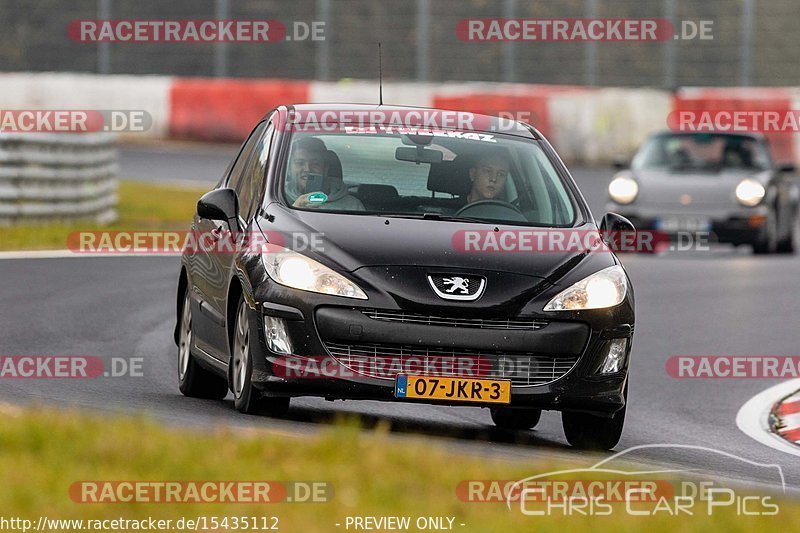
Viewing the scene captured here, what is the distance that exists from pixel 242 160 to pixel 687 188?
1164cm

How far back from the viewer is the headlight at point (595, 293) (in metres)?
8.74

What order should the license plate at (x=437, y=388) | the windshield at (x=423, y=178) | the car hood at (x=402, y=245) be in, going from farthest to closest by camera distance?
the windshield at (x=423, y=178)
the car hood at (x=402, y=245)
the license plate at (x=437, y=388)

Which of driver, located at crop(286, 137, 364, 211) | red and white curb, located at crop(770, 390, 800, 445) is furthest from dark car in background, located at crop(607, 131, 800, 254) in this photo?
driver, located at crop(286, 137, 364, 211)

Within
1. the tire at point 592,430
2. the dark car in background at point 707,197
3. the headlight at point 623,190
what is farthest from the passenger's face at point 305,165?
the headlight at point 623,190

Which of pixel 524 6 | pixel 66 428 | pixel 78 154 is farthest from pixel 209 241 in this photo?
pixel 524 6

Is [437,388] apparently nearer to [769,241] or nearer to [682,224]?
[682,224]

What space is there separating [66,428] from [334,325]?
→ 1.75 metres

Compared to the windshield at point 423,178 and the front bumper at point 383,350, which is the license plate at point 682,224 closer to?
the windshield at point 423,178

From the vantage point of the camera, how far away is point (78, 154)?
69.4ft

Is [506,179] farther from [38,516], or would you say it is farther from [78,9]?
[78,9]

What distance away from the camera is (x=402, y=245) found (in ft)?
28.8

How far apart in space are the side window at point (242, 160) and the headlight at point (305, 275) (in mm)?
1589

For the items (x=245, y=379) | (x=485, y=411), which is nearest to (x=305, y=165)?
(x=245, y=379)

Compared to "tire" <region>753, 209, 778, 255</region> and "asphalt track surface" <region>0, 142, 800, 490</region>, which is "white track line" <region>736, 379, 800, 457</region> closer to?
"asphalt track surface" <region>0, 142, 800, 490</region>
